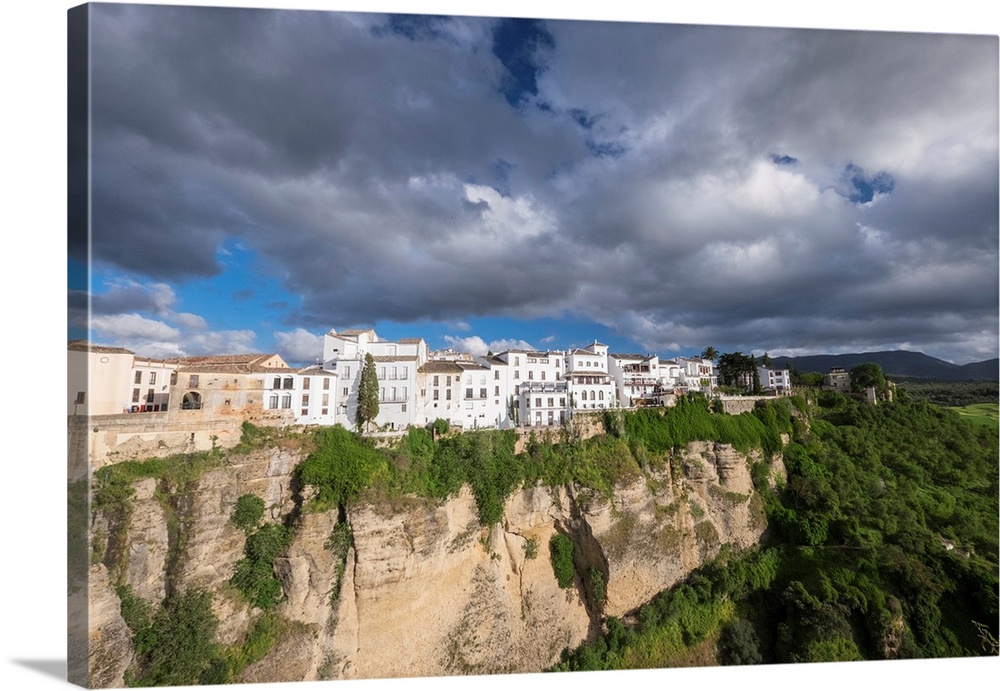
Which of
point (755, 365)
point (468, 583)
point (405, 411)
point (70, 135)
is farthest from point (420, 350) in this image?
point (755, 365)

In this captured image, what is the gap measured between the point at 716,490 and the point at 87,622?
12.0m

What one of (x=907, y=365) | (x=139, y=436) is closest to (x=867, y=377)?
(x=907, y=365)

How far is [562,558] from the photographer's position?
975 cm

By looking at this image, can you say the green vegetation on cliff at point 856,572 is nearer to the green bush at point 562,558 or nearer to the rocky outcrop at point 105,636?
the green bush at point 562,558

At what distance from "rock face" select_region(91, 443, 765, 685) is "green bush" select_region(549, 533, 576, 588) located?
15 cm

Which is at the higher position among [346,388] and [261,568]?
[346,388]

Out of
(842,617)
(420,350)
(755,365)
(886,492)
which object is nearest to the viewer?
(842,617)

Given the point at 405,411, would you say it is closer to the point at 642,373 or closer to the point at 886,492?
the point at 642,373

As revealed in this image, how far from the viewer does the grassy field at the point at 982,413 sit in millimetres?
10348

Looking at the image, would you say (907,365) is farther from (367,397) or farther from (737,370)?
(367,397)

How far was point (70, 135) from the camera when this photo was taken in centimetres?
521

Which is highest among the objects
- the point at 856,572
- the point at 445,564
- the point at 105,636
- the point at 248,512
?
the point at 248,512

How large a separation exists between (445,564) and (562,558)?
2832mm

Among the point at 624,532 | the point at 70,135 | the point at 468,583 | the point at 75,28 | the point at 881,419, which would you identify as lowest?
the point at 468,583
